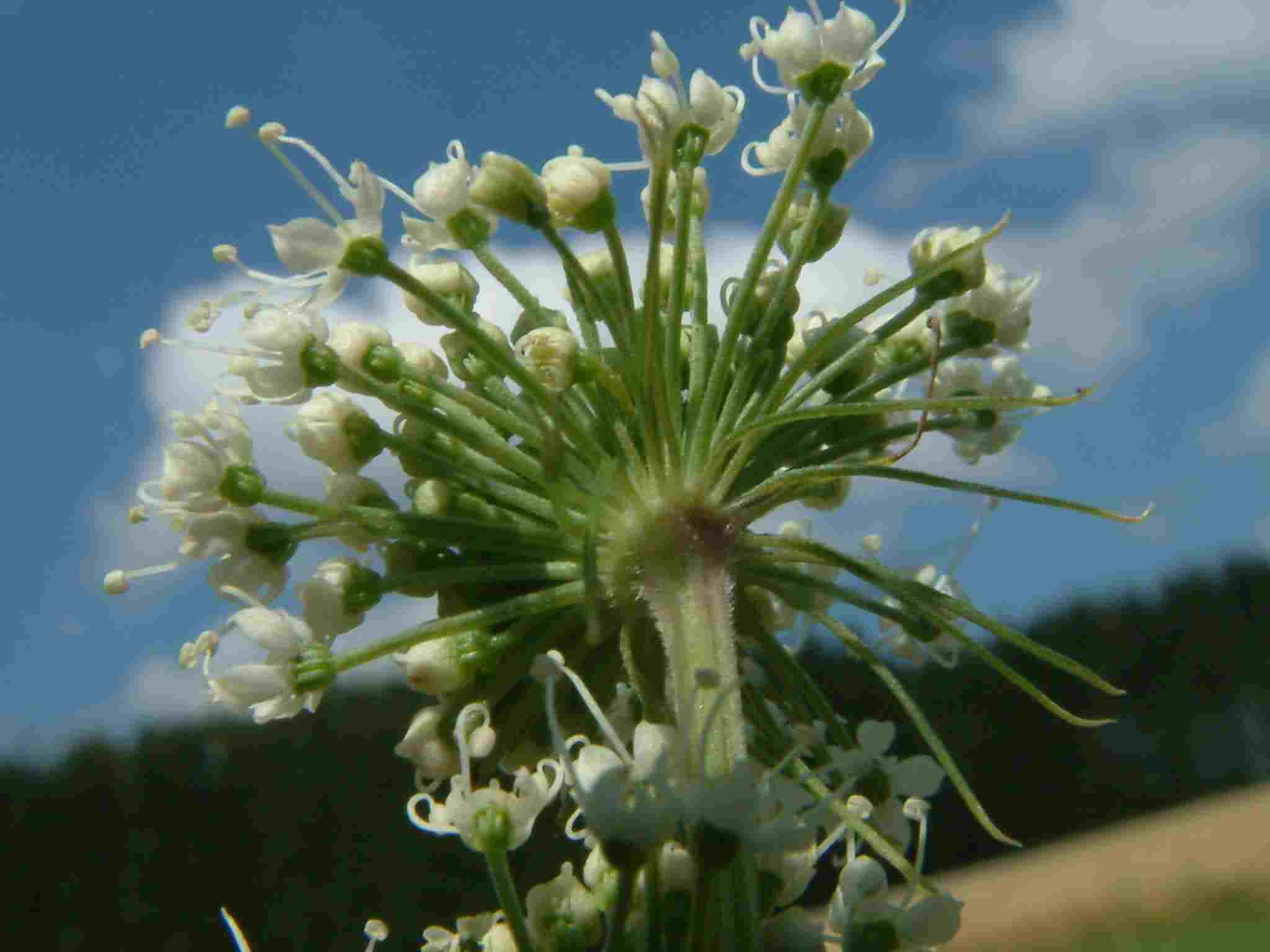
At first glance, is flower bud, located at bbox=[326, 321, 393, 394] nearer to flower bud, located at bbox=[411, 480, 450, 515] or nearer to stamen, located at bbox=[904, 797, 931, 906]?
flower bud, located at bbox=[411, 480, 450, 515]

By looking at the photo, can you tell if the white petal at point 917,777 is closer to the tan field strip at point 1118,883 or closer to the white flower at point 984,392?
the white flower at point 984,392

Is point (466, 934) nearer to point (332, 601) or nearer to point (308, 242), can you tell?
point (332, 601)

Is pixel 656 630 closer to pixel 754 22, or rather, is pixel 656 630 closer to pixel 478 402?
pixel 478 402

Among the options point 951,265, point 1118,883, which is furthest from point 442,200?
point 1118,883

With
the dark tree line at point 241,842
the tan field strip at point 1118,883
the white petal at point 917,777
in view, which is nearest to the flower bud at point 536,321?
the white petal at point 917,777

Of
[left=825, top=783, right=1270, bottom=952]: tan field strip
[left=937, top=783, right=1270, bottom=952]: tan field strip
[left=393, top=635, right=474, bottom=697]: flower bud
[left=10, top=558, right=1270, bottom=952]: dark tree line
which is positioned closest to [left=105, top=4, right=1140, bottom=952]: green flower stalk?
[left=393, top=635, right=474, bottom=697]: flower bud

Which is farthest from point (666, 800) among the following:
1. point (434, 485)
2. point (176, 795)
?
point (176, 795)
